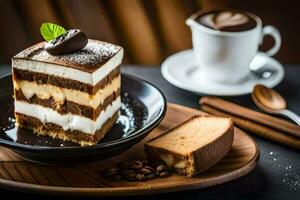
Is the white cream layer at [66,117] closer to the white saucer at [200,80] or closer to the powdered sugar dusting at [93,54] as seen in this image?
the powdered sugar dusting at [93,54]

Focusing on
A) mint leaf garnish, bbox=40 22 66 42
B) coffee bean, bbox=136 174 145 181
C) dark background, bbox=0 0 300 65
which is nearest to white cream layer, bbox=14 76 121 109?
mint leaf garnish, bbox=40 22 66 42

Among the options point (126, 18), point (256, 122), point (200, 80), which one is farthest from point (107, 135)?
point (126, 18)

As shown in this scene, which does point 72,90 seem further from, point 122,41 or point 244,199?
point 122,41

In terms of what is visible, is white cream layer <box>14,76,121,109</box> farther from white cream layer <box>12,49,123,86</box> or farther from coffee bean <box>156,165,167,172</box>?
coffee bean <box>156,165,167,172</box>

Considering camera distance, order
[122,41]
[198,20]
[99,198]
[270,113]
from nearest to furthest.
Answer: [99,198] → [270,113] → [198,20] → [122,41]

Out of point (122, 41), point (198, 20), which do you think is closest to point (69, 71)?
point (198, 20)

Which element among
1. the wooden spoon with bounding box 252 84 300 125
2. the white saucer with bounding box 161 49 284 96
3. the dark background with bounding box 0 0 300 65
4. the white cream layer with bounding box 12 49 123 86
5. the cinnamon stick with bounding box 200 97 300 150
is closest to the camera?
the white cream layer with bounding box 12 49 123 86

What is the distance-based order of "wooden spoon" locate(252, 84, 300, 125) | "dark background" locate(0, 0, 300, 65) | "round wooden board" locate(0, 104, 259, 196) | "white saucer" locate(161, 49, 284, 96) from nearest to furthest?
"round wooden board" locate(0, 104, 259, 196) < "wooden spoon" locate(252, 84, 300, 125) < "white saucer" locate(161, 49, 284, 96) < "dark background" locate(0, 0, 300, 65)
